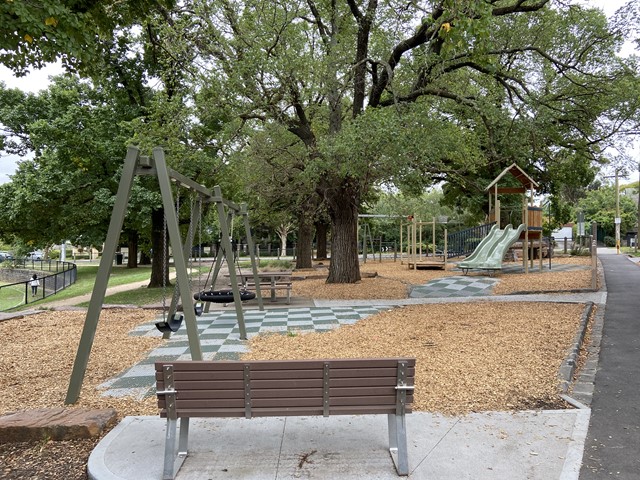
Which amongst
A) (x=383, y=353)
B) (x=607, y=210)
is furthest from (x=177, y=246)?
(x=607, y=210)

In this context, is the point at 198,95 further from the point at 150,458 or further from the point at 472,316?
the point at 150,458

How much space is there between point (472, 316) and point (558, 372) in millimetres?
3554

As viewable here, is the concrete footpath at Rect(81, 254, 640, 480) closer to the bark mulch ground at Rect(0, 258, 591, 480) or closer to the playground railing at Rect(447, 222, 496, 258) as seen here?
the bark mulch ground at Rect(0, 258, 591, 480)

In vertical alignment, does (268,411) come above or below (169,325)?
below

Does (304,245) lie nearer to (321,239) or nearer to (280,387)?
(321,239)

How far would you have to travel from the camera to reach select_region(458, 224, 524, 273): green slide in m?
15.3

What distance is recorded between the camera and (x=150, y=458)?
322cm

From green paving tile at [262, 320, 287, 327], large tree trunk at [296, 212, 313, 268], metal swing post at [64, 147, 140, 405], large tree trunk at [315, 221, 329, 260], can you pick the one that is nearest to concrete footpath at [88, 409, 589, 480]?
metal swing post at [64, 147, 140, 405]

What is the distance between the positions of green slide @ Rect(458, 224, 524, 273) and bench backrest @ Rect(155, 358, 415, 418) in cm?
1290

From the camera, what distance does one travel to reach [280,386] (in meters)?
3.01

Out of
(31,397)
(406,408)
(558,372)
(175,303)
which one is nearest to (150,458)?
(406,408)

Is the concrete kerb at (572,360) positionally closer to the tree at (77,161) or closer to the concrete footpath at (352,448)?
the concrete footpath at (352,448)

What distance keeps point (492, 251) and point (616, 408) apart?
492 inches

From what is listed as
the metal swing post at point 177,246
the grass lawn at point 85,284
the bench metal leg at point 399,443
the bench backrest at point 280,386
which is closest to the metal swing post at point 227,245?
the metal swing post at point 177,246
